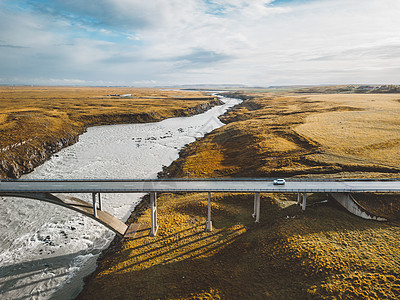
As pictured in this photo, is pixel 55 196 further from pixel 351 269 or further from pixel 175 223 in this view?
pixel 351 269

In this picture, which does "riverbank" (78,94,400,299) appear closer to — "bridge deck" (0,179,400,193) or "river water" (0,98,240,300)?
"bridge deck" (0,179,400,193)

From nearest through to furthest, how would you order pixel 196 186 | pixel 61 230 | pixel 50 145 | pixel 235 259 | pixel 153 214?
pixel 235 259 < pixel 153 214 < pixel 196 186 < pixel 61 230 < pixel 50 145

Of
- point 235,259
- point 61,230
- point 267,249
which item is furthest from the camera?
point 61,230

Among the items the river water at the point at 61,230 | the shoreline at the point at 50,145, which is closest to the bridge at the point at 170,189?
the river water at the point at 61,230

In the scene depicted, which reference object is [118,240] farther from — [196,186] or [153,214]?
[196,186]

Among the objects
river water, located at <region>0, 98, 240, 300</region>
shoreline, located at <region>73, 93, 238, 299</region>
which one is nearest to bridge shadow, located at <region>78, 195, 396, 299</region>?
shoreline, located at <region>73, 93, 238, 299</region>

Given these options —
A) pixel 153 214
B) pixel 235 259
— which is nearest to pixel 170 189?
pixel 153 214

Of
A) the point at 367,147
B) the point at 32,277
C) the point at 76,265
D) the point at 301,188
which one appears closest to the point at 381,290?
the point at 301,188
